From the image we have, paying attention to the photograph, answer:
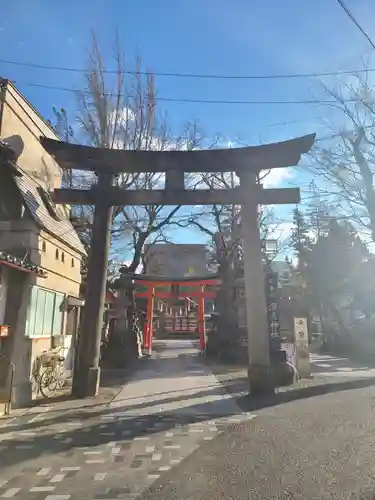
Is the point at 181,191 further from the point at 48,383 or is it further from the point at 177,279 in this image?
the point at 177,279

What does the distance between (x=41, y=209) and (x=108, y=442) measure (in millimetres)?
7260

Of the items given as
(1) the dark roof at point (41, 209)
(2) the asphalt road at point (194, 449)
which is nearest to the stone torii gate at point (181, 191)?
(1) the dark roof at point (41, 209)

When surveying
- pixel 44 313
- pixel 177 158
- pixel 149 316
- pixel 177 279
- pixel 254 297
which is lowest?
pixel 44 313

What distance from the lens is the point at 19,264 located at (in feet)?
31.5

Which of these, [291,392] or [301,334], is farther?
[301,334]

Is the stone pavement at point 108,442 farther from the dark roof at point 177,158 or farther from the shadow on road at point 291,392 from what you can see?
the dark roof at point 177,158

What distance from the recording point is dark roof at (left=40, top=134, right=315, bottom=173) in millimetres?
12281

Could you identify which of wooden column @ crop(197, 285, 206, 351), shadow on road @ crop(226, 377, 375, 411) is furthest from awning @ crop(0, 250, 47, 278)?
wooden column @ crop(197, 285, 206, 351)

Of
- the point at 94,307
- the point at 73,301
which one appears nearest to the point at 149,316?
the point at 73,301

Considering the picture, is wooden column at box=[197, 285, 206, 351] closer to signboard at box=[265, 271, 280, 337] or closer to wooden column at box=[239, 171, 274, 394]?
signboard at box=[265, 271, 280, 337]

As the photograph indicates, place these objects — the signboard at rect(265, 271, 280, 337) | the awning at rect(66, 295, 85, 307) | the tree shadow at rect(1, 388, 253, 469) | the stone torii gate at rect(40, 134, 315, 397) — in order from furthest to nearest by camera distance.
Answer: the signboard at rect(265, 271, 280, 337) → the awning at rect(66, 295, 85, 307) → the stone torii gate at rect(40, 134, 315, 397) → the tree shadow at rect(1, 388, 253, 469)

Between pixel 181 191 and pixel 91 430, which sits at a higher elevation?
pixel 181 191

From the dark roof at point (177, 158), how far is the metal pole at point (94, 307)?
539 millimetres

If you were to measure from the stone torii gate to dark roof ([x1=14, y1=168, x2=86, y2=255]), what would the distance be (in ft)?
1.98
